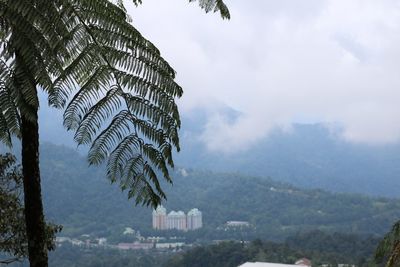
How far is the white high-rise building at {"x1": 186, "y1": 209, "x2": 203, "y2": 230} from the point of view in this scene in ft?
240

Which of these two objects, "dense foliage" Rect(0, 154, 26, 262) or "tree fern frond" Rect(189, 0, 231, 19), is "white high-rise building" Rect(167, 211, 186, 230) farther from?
"tree fern frond" Rect(189, 0, 231, 19)

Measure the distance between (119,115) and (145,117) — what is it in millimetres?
88

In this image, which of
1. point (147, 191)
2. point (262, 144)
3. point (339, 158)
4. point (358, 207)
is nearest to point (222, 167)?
point (262, 144)

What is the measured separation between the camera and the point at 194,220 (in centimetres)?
7500

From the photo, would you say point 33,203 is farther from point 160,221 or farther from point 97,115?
point 160,221

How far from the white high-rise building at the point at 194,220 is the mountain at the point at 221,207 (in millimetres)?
1291

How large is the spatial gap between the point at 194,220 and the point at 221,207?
11.8 meters

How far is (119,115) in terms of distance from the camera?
2172 mm

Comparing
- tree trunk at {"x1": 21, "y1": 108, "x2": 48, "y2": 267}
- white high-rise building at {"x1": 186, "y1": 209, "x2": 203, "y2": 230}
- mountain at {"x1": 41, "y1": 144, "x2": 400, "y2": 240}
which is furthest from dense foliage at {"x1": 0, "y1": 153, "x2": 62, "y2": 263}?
white high-rise building at {"x1": 186, "y1": 209, "x2": 203, "y2": 230}

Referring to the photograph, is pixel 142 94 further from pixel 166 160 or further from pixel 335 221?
pixel 335 221

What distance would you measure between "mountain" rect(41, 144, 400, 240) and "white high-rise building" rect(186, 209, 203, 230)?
129cm

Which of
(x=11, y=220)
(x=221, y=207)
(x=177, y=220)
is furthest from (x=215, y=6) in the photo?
(x=221, y=207)

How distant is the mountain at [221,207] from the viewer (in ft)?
226

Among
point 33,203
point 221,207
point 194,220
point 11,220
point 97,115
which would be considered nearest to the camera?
point 97,115
